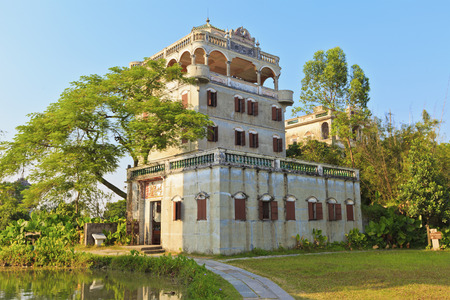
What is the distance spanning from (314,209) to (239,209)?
5.22m

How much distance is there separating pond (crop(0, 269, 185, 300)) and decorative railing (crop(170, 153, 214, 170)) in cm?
615

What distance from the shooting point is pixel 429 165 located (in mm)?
20938

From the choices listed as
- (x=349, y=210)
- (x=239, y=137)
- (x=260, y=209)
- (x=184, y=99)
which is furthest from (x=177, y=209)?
(x=239, y=137)

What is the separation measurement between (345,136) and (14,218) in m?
28.6

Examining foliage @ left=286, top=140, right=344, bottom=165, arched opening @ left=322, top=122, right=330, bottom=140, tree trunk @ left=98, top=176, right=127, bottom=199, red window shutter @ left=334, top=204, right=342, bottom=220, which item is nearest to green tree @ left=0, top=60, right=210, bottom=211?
tree trunk @ left=98, top=176, right=127, bottom=199

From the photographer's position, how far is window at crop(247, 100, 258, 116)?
2919cm

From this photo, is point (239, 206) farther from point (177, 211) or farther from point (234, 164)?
point (177, 211)

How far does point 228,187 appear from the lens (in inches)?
680

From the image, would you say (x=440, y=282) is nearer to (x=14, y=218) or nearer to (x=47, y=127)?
(x=47, y=127)

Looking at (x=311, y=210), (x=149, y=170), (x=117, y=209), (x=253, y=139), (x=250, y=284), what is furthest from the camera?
(x=117, y=209)

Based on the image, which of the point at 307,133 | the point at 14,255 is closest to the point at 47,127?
the point at 14,255

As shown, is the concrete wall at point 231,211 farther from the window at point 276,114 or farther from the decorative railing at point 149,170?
the window at point 276,114

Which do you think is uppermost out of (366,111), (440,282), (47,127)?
(366,111)

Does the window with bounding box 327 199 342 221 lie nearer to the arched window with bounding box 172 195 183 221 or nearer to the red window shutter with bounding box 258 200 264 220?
the red window shutter with bounding box 258 200 264 220
